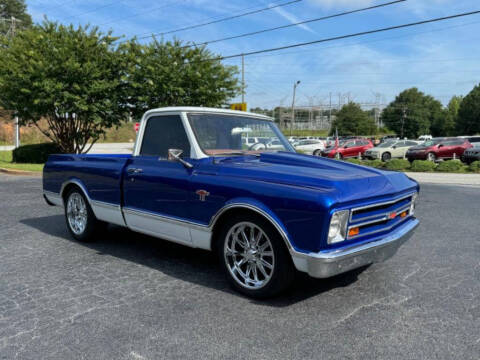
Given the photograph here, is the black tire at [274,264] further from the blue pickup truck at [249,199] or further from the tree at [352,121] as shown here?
the tree at [352,121]

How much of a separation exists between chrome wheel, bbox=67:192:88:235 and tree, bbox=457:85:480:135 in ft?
A: 287

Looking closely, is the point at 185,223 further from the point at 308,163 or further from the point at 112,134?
the point at 112,134

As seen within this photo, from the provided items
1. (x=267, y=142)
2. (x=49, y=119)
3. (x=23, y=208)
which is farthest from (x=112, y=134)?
(x=267, y=142)

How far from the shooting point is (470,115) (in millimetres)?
79938

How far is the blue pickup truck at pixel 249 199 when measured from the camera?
3.39 m

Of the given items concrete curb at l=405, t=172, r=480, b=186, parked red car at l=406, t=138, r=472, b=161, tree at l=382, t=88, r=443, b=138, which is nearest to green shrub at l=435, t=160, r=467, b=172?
concrete curb at l=405, t=172, r=480, b=186

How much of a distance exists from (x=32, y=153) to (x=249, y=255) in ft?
69.7

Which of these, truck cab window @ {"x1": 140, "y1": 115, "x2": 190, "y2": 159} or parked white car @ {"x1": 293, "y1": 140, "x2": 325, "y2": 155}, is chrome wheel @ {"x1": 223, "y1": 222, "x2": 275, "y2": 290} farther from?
parked white car @ {"x1": 293, "y1": 140, "x2": 325, "y2": 155}

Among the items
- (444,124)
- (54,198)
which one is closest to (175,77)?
(54,198)

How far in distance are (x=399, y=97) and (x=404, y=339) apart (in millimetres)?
117879

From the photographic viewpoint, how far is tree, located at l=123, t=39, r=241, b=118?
20.1 meters

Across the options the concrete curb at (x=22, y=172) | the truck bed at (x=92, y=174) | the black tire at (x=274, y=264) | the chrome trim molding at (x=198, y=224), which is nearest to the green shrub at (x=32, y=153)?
the concrete curb at (x=22, y=172)

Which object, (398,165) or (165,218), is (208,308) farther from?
(398,165)

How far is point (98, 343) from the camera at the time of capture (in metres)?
3.05
